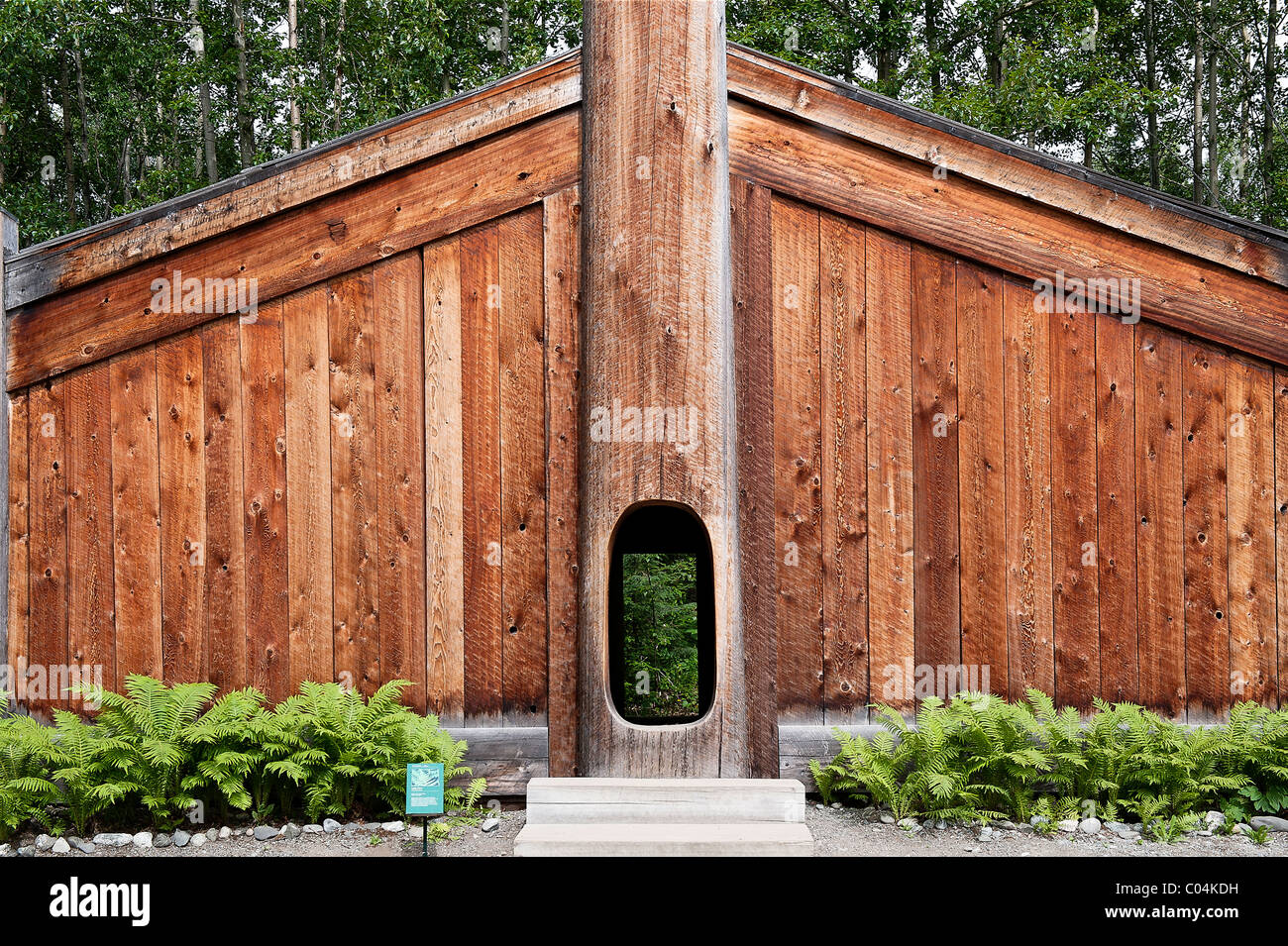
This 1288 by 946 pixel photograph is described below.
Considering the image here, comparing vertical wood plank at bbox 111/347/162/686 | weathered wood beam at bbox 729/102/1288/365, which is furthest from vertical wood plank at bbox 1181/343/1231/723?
vertical wood plank at bbox 111/347/162/686

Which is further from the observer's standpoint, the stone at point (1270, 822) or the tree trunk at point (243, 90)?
the tree trunk at point (243, 90)

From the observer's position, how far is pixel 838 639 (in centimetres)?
466

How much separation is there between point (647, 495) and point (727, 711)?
1.05m

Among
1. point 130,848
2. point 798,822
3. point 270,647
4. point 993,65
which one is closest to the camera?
point 798,822

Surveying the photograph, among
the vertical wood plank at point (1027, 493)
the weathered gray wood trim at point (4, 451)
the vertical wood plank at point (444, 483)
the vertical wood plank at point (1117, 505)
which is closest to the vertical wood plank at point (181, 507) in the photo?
the weathered gray wood trim at point (4, 451)

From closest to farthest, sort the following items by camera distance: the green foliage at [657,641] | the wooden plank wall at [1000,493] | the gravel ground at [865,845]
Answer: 1. the gravel ground at [865,845]
2. the wooden plank wall at [1000,493]
3. the green foliage at [657,641]

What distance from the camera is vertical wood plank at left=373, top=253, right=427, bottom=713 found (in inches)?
182

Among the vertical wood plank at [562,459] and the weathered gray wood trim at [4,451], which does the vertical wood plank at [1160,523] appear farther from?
the weathered gray wood trim at [4,451]

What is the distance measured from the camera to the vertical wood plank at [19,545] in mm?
4582

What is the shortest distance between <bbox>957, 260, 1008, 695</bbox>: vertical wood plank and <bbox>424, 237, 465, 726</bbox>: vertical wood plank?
2.68 m

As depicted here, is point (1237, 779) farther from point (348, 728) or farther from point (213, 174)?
point (213, 174)

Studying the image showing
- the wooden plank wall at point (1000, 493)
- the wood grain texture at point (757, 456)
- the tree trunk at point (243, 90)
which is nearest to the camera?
the wood grain texture at point (757, 456)

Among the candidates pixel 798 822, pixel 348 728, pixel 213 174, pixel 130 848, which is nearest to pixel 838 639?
pixel 798 822

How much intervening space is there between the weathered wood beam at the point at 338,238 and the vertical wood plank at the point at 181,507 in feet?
1.13
